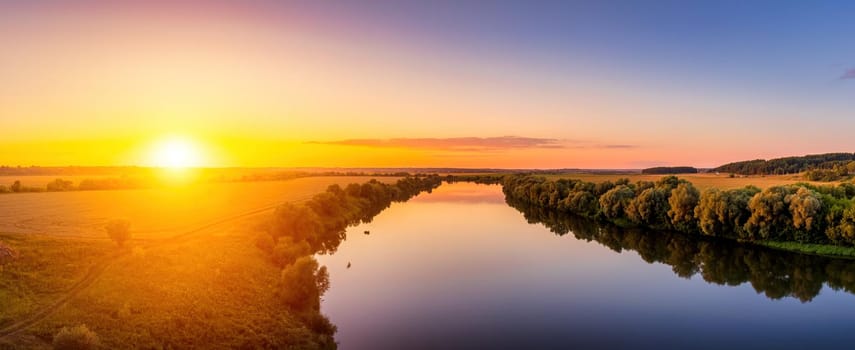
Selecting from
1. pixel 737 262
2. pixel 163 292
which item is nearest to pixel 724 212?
pixel 737 262

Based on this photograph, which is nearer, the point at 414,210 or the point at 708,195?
the point at 708,195

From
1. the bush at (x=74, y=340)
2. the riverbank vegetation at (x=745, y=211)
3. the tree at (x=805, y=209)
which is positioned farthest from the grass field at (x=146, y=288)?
the riverbank vegetation at (x=745, y=211)

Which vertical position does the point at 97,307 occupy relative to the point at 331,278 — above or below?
above

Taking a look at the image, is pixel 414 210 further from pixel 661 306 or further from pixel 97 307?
pixel 97 307

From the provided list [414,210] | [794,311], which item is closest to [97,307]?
[794,311]

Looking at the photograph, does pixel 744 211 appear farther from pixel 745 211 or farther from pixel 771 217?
pixel 771 217

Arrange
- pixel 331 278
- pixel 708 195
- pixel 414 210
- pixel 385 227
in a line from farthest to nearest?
pixel 414 210
pixel 385 227
pixel 708 195
pixel 331 278
